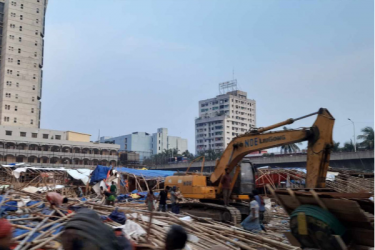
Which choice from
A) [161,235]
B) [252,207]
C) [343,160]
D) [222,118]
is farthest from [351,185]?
[222,118]

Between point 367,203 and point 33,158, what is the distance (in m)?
71.8

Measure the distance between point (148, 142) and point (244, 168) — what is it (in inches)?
5159

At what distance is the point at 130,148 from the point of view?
13788 centimetres

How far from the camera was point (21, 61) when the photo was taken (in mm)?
75000

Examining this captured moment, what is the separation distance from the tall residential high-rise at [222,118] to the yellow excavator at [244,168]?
113 m

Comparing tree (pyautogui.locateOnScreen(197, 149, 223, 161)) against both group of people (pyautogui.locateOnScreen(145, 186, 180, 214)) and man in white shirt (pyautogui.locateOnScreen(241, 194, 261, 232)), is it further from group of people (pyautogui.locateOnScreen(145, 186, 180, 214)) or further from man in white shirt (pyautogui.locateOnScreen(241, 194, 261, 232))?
man in white shirt (pyautogui.locateOnScreen(241, 194, 261, 232))

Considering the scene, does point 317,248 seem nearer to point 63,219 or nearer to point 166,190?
point 63,219

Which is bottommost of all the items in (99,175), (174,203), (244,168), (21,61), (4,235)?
(174,203)

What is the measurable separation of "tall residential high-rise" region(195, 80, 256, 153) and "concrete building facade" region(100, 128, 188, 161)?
13.1 metres

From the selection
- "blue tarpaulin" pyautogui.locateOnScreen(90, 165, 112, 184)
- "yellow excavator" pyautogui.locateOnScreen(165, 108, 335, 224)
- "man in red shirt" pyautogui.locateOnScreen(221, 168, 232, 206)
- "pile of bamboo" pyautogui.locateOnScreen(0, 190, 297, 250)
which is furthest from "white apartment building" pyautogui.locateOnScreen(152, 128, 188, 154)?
"pile of bamboo" pyautogui.locateOnScreen(0, 190, 297, 250)

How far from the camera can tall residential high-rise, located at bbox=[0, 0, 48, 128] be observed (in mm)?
72500

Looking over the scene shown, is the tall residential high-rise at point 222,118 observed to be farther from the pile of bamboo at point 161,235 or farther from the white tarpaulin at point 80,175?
the pile of bamboo at point 161,235

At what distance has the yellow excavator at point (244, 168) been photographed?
10500 mm

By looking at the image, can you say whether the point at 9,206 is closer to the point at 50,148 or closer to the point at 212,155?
the point at 50,148
